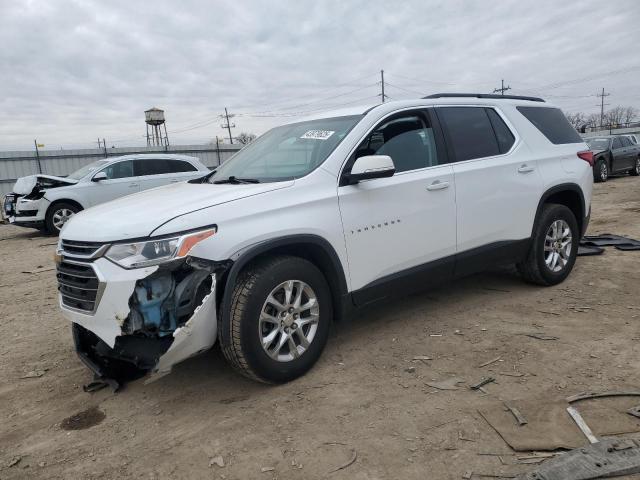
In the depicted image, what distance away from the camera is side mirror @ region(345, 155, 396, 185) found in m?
3.31

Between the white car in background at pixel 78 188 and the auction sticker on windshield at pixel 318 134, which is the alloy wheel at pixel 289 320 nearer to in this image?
the auction sticker on windshield at pixel 318 134

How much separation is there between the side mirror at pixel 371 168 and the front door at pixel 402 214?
0.13 m

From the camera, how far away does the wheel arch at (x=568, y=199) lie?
4.75m

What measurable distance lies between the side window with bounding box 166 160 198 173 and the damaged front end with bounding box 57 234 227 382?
930cm

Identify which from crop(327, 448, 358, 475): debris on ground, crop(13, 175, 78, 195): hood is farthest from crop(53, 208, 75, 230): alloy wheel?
crop(327, 448, 358, 475): debris on ground

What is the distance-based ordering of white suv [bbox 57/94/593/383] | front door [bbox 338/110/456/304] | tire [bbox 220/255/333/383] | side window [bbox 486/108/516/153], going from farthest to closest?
side window [bbox 486/108/516/153], front door [bbox 338/110/456/304], tire [bbox 220/255/333/383], white suv [bbox 57/94/593/383]

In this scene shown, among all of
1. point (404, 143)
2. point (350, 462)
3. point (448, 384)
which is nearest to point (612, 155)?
point (404, 143)

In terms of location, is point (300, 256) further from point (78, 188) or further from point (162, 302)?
point (78, 188)

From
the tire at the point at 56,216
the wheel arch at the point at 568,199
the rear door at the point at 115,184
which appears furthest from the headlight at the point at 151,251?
the tire at the point at 56,216

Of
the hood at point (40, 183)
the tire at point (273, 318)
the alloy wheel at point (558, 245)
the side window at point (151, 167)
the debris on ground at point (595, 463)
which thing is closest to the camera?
the debris on ground at point (595, 463)

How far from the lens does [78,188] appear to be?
35.9 feet

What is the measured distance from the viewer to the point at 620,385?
3.01m

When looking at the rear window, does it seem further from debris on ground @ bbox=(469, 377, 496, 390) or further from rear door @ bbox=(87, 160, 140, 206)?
rear door @ bbox=(87, 160, 140, 206)

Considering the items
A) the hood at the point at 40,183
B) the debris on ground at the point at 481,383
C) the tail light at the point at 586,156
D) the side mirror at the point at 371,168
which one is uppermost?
the hood at the point at 40,183
